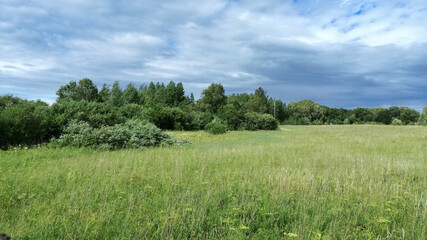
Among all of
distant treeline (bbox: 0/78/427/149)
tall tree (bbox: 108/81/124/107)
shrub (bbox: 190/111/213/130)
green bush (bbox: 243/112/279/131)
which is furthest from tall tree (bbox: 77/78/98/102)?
green bush (bbox: 243/112/279/131)

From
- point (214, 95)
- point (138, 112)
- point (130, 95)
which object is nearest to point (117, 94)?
point (130, 95)

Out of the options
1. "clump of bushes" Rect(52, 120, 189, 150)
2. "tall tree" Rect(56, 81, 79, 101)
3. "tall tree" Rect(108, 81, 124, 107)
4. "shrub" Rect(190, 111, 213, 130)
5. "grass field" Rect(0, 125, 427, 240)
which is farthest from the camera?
"tall tree" Rect(108, 81, 124, 107)

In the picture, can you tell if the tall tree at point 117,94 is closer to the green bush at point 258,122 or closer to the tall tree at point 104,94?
the tall tree at point 104,94

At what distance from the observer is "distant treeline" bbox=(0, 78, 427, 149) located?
512 inches

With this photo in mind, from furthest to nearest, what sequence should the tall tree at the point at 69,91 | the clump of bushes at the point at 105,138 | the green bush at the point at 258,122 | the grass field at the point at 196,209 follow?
the tall tree at the point at 69,91, the green bush at the point at 258,122, the clump of bushes at the point at 105,138, the grass field at the point at 196,209

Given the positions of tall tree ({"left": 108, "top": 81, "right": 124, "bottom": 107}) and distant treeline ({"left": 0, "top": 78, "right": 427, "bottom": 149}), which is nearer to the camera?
distant treeline ({"left": 0, "top": 78, "right": 427, "bottom": 149})

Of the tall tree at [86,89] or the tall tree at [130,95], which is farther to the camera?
the tall tree at [130,95]

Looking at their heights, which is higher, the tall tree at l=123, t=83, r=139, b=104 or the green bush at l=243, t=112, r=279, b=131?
the tall tree at l=123, t=83, r=139, b=104

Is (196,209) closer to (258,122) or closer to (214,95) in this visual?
(258,122)

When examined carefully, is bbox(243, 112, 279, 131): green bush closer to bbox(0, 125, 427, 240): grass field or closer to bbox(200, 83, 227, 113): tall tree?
bbox(200, 83, 227, 113): tall tree

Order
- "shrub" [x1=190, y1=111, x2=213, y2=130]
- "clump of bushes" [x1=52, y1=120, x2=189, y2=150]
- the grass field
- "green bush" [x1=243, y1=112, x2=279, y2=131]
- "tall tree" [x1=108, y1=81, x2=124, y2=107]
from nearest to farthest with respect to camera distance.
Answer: the grass field, "clump of bushes" [x1=52, y1=120, x2=189, y2=150], "shrub" [x1=190, y1=111, x2=213, y2=130], "green bush" [x1=243, y1=112, x2=279, y2=131], "tall tree" [x1=108, y1=81, x2=124, y2=107]

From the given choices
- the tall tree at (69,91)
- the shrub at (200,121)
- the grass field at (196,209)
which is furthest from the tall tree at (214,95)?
the grass field at (196,209)

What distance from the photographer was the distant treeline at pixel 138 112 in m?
13.0

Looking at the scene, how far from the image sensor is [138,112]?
3259 centimetres
